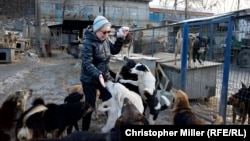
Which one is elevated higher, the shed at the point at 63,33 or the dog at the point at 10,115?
the shed at the point at 63,33

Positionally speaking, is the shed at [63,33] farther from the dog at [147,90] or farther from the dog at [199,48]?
the dog at [147,90]

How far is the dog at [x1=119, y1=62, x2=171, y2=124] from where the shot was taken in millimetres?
4879

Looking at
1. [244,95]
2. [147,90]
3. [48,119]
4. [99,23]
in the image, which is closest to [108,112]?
[147,90]

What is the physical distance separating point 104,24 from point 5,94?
15.9 ft

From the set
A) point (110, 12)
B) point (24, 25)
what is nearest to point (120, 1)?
point (110, 12)

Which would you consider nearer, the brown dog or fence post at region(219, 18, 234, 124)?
fence post at region(219, 18, 234, 124)

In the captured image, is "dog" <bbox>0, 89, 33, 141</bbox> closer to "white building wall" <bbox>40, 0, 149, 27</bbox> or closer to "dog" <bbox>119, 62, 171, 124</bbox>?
"dog" <bbox>119, 62, 171, 124</bbox>

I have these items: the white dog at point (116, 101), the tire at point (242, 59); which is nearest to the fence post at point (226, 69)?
the tire at point (242, 59)

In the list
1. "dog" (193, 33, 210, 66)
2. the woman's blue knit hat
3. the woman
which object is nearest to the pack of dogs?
the woman

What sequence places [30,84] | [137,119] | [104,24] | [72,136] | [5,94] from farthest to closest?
[30,84], [5,94], [104,24], [137,119], [72,136]

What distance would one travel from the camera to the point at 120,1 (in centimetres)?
3650

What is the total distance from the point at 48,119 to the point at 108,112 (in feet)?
3.20

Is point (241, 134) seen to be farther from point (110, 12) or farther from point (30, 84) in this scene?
point (110, 12)

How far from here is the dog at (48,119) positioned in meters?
3.73
